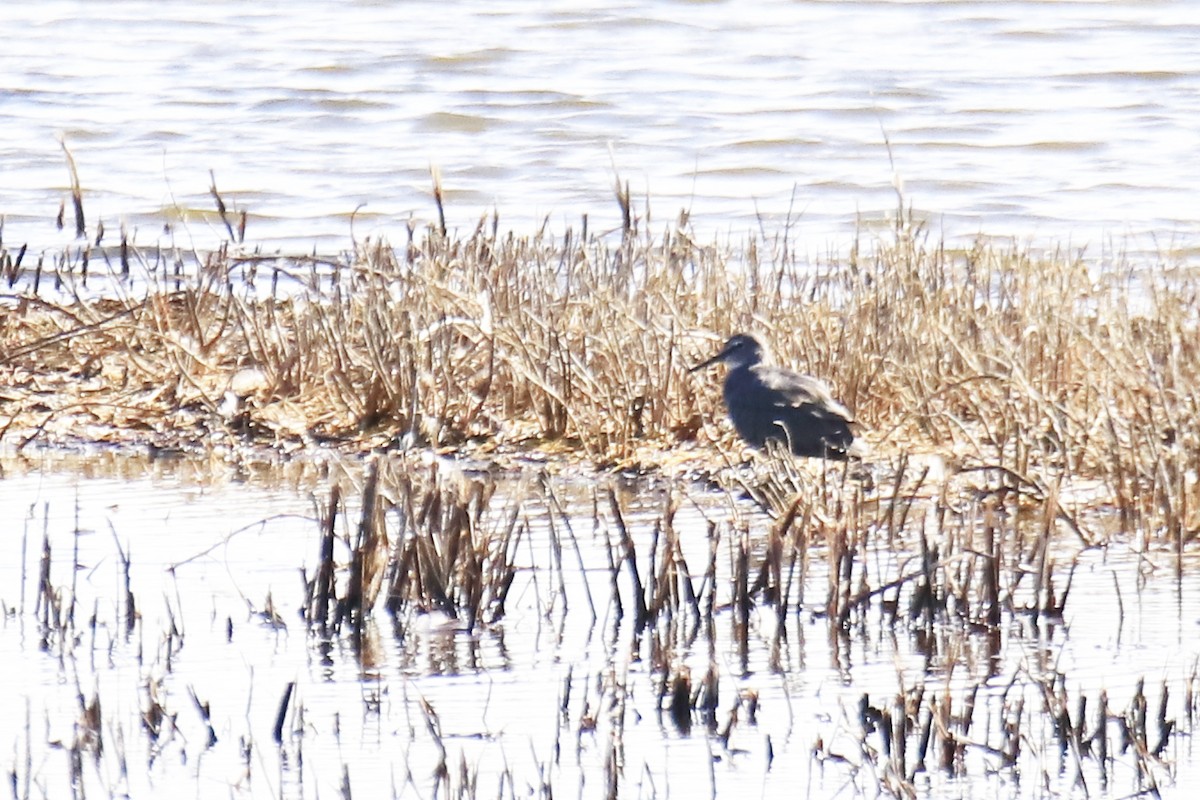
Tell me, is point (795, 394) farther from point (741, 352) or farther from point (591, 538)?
point (591, 538)

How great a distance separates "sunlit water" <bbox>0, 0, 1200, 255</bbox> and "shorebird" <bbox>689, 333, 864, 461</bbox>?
14.4ft

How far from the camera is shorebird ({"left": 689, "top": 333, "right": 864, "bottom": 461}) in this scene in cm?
738

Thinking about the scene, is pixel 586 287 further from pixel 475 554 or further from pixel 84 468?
pixel 475 554

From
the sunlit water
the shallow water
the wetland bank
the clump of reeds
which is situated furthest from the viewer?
the sunlit water

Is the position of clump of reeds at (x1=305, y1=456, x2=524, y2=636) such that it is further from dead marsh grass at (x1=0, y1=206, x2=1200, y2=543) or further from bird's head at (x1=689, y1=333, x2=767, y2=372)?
bird's head at (x1=689, y1=333, x2=767, y2=372)

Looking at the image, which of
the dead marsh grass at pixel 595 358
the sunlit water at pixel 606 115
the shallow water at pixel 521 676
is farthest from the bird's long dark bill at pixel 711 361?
the sunlit water at pixel 606 115

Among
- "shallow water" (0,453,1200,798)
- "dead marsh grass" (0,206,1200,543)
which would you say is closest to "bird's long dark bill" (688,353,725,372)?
"dead marsh grass" (0,206,1200,543)

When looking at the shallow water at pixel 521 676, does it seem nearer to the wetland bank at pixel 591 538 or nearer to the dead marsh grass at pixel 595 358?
the wetland bank at pixel 591 538

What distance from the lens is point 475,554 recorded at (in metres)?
5.66

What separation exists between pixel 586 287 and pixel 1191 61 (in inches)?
473

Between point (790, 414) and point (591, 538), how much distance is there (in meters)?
1.13

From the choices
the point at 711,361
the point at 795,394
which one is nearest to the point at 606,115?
the point at 711,361

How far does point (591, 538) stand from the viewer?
653 centimetres

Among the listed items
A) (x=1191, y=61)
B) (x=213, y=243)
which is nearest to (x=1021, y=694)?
(x=213, y=243)
